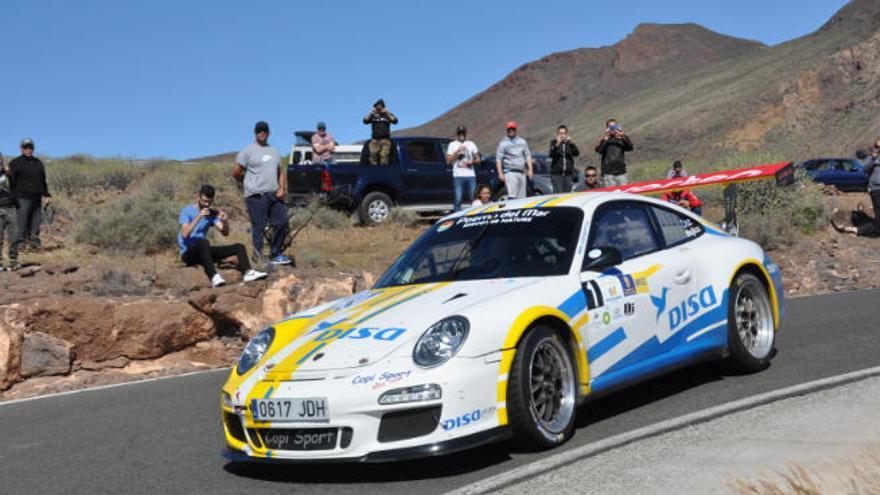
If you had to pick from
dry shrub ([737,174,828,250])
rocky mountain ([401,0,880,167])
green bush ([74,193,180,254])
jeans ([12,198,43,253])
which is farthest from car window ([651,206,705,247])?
rocky mountain ([401,0,880,167])

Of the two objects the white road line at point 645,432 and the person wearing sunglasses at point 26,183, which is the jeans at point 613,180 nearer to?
the person wearing sunglasses at point 26,183

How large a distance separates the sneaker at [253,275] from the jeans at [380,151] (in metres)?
8.34

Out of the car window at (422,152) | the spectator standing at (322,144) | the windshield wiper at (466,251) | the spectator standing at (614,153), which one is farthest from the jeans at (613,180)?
the windshield wiper at (466,251)

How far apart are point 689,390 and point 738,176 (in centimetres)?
343

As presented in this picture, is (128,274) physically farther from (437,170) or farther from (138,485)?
(437,170)

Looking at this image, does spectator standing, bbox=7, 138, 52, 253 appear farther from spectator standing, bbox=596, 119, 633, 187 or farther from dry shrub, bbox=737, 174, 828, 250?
dry shrub, bbox=737, 174, 828, 250

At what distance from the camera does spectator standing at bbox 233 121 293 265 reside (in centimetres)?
1369

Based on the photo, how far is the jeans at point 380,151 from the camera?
68.3 feet

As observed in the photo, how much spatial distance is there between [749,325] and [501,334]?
10.0ft

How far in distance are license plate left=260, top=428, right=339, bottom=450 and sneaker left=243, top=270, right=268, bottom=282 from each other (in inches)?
270

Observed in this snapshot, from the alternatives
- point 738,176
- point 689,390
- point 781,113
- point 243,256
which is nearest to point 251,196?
point 243,256

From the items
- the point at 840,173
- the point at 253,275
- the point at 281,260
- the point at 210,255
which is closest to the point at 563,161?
the point at 281,260

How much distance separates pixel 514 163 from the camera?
17.2m

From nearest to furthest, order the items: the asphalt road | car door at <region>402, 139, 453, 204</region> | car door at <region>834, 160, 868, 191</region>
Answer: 1. the asphalt road
2. car door at <region>402, 139, 453, 204</region>
3. car door at <region>834, 160, 868, 191</region>
